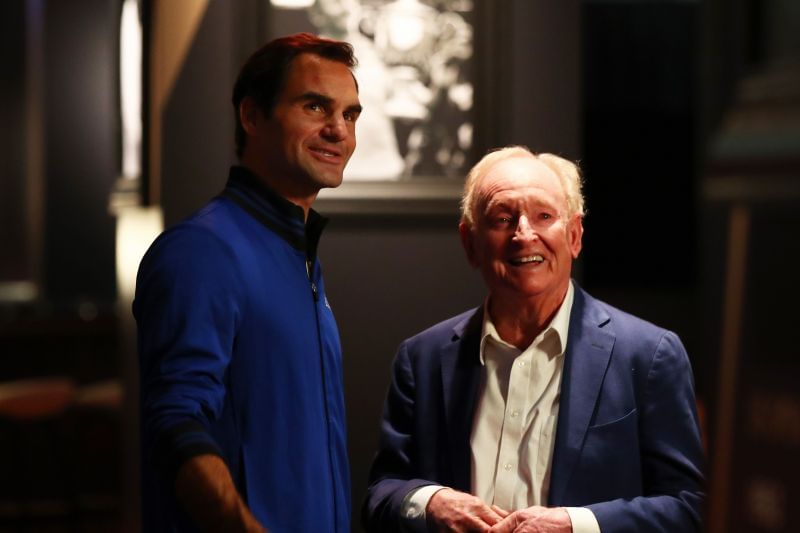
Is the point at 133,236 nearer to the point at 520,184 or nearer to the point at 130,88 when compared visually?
the point at 130,88

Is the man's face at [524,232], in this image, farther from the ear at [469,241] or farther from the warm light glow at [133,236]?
the warm light glow at [133,236]

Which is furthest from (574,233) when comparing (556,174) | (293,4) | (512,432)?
(293,4)

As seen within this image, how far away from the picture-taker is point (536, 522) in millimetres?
1837

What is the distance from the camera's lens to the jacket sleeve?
61.1 inches

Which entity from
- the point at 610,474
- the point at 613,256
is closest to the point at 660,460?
the point at 610,474

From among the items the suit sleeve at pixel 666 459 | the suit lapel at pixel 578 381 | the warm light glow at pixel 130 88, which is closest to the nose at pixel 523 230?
the suit lapel at pixel 578 381

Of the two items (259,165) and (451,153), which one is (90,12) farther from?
(259,165)

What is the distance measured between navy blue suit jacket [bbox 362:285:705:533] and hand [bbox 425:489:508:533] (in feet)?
0.23

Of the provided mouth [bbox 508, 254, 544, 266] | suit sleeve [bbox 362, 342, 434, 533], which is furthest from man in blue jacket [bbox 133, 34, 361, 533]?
mouth [bbox 508, 254, 544, 266]

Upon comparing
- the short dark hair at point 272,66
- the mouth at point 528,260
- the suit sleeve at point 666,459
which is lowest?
the suit sleeve at point 666,459

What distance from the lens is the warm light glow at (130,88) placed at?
12.7 ft

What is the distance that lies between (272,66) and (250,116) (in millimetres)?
102

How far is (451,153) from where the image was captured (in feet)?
10.3

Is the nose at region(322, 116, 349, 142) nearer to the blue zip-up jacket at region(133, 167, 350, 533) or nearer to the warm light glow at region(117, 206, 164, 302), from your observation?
the blue zip-up jacket at region(133, 167, 350, 533)
